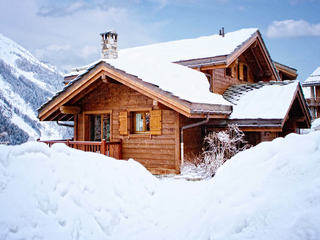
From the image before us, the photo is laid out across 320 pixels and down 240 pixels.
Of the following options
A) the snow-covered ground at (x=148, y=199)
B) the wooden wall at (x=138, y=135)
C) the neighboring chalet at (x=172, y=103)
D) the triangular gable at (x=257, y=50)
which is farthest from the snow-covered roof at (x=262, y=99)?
the snow-covered ground at (x=148, y=199)

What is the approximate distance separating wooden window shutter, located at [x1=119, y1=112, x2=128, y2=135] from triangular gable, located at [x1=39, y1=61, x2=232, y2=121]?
4.98 feet

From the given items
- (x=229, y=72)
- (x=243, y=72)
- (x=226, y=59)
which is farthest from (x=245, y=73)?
(x=226, y=59)

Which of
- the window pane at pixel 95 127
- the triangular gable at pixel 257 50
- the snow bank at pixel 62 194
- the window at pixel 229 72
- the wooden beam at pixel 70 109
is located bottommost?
the snow bank at pixel 62 194

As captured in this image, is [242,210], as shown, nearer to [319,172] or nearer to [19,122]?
[319,172]

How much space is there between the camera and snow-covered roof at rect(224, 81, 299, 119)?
38.3 feet

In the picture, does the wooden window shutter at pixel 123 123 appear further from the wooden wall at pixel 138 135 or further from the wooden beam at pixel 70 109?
the wooden beam at pixel 70 109

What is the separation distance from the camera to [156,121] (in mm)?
11289

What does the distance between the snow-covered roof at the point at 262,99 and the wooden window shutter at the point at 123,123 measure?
13.3ft

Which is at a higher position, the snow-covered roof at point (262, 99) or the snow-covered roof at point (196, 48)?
the snow-covered roof at point (196, 48)

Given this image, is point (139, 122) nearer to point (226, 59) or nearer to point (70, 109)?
point (70, 109)

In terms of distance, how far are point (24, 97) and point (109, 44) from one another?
3193 inches

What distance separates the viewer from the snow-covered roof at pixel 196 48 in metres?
14.5

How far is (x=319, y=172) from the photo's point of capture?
3.41 m

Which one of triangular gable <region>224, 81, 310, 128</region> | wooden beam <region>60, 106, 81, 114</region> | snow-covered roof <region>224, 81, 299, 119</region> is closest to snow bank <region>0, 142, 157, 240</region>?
triangular gable <region>224, 81, 310, 128</region>
